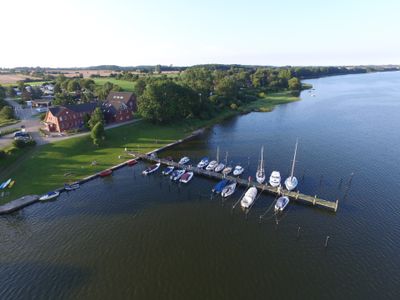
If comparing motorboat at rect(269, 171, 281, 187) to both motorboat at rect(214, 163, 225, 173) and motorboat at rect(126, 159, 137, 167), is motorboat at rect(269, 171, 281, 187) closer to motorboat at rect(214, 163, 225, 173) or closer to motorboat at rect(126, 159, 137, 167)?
motorboat at rect(214, 163, 225, 173)

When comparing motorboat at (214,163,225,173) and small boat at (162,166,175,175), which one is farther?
small boat at (162,166,175,175)

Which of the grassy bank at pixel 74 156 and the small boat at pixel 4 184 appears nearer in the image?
the small boat at pixel 4 184

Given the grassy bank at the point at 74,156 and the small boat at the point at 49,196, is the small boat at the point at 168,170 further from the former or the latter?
the small boat at the point at 49,196

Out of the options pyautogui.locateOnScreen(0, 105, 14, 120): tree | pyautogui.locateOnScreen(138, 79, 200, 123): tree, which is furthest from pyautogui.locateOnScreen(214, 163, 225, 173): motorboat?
pyautogui.locateOnScreen(0, 105, 14, 120): tree

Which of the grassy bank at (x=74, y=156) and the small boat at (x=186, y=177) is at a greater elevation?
the grassy bank at (x=74, y=156)

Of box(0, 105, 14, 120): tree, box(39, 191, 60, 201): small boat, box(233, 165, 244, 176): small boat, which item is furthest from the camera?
box(0, 105, 14, 120): tree

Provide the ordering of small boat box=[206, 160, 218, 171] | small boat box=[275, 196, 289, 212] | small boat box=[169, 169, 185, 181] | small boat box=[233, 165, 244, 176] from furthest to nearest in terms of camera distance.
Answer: small boat box=[206, 160, 218, 171] → small boat box=[233, 165, 244, 176] → small boat box=[169, 169, 185, 181] → small boat box=[275, 196, 289, 212]

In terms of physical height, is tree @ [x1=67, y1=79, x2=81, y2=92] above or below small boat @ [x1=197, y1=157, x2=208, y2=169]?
above

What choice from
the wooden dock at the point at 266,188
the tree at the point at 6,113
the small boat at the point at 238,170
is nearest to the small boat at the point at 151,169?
the wooden dock at the point at 266,188

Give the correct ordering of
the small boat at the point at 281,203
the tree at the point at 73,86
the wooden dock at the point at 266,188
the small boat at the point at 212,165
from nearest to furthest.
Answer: the small boat at the point at 281,203
the wooden dock at the point at 266,188
the small boat at the point at 212,165
the tree at the point at 73,86
